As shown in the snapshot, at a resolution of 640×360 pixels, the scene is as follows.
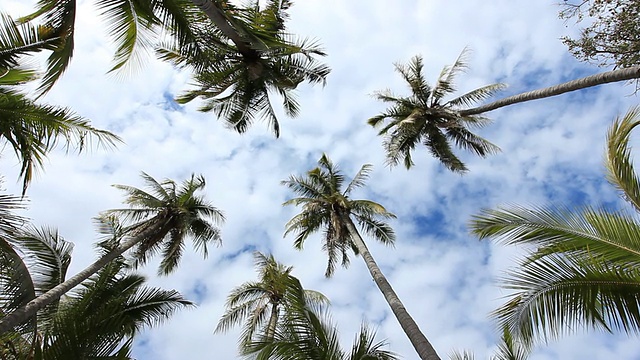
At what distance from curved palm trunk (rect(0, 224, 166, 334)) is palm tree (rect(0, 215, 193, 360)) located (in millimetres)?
245

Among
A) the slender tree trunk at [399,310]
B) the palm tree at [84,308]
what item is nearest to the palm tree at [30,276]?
the palm tree at [84,308]

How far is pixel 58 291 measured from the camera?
1183cm

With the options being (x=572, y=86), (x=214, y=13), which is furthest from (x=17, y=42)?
(x=572, y=86)

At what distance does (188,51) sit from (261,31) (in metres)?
1.63

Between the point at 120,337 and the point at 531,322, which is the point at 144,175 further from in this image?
the point at 531,322

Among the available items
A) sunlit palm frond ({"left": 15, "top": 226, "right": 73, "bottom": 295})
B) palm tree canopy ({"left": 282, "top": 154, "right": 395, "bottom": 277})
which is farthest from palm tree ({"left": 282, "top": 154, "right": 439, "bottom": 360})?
sunlit palm frond ({"left": 15, "top": 226, "right": 73, "bottom": 295})

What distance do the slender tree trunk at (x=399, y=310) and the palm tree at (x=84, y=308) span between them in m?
6.26

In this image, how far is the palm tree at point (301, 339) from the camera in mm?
6843

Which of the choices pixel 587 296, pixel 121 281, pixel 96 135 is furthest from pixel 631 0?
pixel 121 281

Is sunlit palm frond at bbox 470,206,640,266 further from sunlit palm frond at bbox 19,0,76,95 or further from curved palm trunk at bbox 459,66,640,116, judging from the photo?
sunlit palm frond at bbox 19,0,76,95

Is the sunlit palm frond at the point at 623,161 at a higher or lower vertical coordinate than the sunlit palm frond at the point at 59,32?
lower

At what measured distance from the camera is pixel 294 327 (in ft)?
23.1

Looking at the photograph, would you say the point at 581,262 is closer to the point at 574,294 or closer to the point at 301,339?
the point at 574,294

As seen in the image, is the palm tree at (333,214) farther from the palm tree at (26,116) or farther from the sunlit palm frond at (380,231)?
the palm tree at (26,116)
